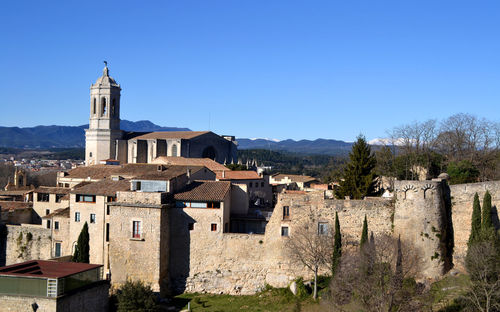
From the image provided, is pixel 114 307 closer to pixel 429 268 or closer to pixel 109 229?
pixel 109 229

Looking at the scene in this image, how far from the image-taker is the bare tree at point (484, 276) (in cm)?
2573

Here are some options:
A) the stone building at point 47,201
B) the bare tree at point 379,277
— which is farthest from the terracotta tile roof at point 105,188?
the bare tree at point 379,277

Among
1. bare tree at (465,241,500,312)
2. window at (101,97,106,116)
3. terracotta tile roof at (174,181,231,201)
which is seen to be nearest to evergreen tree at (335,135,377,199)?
terracotta tile roof at (174,181,231,201)

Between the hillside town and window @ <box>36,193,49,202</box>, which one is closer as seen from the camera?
the hillside town

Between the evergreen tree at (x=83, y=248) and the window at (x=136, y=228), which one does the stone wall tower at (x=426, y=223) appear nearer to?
the window at (x=136, y=228)

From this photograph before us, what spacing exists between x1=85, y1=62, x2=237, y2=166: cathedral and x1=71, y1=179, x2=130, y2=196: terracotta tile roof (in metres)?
34.7

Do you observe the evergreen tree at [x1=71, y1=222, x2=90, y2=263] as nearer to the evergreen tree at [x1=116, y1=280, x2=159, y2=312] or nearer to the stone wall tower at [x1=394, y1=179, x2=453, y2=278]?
the evergreen tree at [x1=116, y1=280, x2=159, y2=312]

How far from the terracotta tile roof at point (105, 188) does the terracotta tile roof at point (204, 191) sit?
4.48 meters

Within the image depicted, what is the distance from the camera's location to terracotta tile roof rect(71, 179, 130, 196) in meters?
36.7

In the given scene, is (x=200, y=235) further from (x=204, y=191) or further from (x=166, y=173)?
(x=166, y=173)

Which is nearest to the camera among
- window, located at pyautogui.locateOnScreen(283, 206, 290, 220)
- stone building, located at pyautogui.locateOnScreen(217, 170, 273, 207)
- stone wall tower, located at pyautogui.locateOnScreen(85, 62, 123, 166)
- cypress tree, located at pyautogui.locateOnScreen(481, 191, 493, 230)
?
cypress tree, located at pyautogui.locateOnScreen(481, 191, 493, 230)

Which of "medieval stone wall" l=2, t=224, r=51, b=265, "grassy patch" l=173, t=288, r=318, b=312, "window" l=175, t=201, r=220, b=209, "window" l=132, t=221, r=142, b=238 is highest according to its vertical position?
"window" l=175, t=201, r=220, b=209

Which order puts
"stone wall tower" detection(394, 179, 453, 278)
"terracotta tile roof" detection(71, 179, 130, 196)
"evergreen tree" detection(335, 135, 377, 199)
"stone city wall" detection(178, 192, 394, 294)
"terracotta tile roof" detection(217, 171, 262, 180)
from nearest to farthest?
"stone wall tower" detection(394, 179, 453, 278) → "stone city wall" detection(178, 192, 394, 294) → "terracotta tile roof" detection(71, 179, 130, 196) → "evergreen tree" detection(335, 135, 377, 199) → "terracotta tile roof" detection(217, 171, 262, 180)

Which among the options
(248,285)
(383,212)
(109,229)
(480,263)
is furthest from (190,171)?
(480,263)
